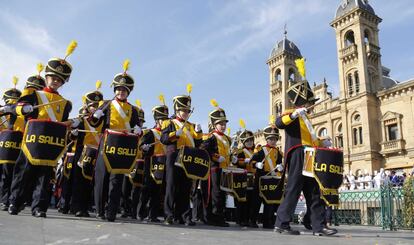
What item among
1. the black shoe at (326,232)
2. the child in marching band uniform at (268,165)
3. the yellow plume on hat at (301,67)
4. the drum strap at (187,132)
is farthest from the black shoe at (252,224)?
the yellow plume on hat at (301,67)

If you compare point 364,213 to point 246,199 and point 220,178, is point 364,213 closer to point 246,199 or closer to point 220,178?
point 246,199

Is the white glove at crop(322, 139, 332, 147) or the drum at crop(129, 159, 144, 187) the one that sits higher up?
the white glove at crop(322, 139, 332, 147)

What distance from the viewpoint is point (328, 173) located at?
617 centimetres

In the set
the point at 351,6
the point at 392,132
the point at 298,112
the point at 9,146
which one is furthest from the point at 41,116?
the point at 351,6

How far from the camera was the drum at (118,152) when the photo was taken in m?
6.51

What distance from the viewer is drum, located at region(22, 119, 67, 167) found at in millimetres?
6246

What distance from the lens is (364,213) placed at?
13914mm

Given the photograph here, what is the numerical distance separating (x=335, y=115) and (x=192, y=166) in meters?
37.8

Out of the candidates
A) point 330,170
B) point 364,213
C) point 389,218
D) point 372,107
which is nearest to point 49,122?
point 330,170

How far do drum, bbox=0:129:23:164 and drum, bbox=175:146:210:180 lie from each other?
3.27 m

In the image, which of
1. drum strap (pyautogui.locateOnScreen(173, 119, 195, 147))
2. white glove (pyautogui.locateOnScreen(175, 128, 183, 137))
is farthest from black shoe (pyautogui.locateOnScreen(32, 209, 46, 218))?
drum strap (pyautogui.locateOnScreen(173, 119, 195, 147))

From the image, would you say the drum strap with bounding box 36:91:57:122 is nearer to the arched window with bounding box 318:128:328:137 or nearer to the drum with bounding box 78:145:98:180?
the drum with bounding box 78:145:98:180

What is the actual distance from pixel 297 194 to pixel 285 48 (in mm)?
47206

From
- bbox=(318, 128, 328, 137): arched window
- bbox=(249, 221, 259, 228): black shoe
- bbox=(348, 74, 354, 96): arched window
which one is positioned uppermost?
bbox=(348, 74, 354, 96): arched window
